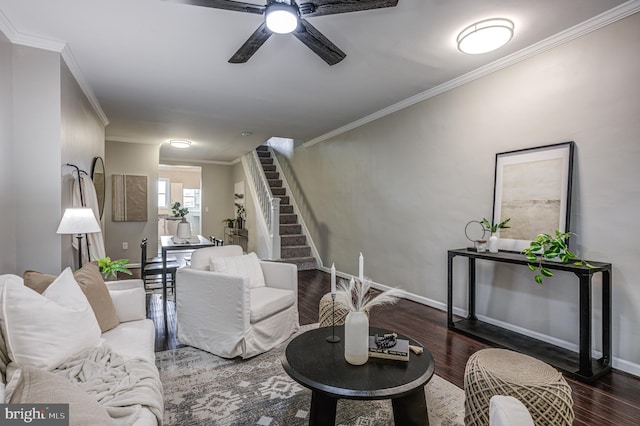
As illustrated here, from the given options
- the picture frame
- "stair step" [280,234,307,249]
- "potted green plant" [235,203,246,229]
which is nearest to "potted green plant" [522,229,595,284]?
the picture frame

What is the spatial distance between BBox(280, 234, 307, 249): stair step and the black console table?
377 centimetres

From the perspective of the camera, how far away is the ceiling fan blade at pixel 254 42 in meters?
2.05

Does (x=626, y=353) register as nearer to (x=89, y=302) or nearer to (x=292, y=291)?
(x=292, y=291)

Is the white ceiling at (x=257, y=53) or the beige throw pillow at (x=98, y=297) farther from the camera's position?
the white ceiling at (x=257, y=53)

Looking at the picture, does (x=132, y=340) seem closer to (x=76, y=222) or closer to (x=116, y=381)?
(x=116, y=381)

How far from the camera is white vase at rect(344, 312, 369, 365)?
159 cm

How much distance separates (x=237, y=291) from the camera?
2533 millimetres

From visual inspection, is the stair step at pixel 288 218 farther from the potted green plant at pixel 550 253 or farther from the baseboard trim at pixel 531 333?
the potted green plant at pixel 550 253

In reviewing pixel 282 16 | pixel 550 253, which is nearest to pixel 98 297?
pixel 282 16

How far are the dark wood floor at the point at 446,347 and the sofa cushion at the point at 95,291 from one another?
0.83m

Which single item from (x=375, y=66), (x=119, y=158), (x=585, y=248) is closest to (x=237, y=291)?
(x=375, y=66)

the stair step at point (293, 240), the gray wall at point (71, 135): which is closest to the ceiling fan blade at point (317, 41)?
the gray wall at point (71, 135)

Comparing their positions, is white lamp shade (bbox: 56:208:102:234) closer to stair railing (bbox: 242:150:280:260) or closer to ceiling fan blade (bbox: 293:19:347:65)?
ceiling fan blade (bbox: 293:19:347:65)

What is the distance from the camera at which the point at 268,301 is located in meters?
2.75
